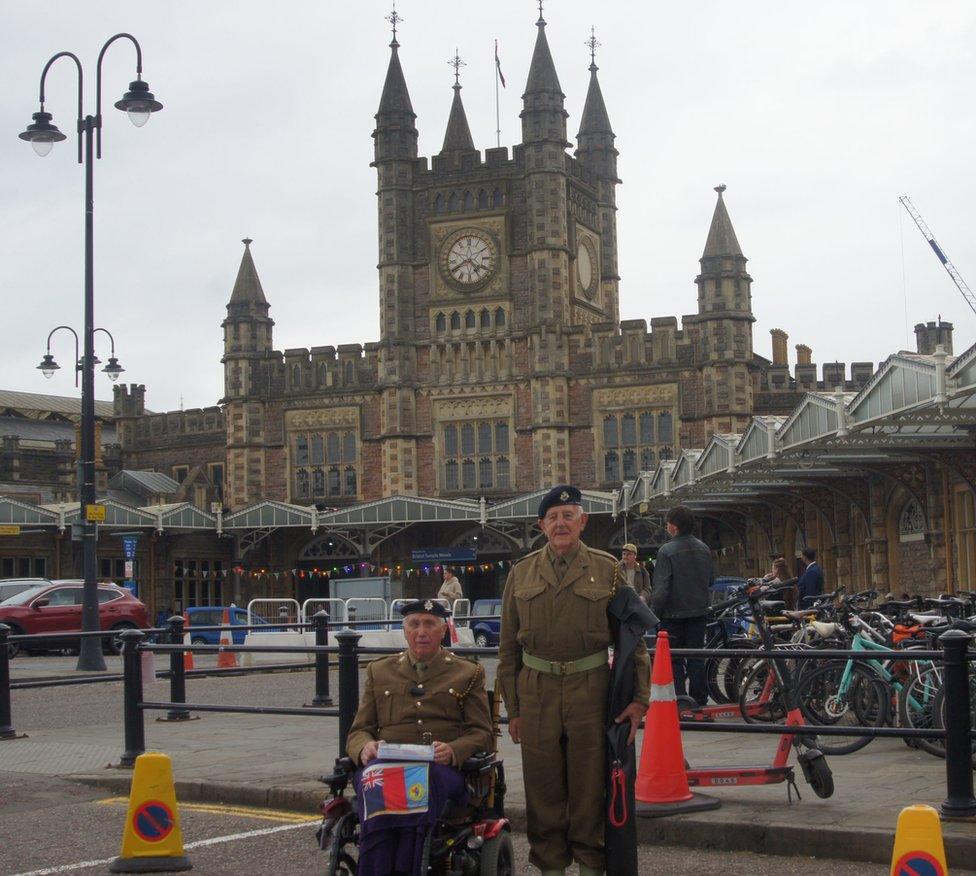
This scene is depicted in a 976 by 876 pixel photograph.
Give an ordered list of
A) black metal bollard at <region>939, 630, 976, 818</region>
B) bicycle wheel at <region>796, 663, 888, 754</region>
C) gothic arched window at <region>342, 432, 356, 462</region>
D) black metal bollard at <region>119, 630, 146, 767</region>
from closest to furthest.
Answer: black metal bollard at <region>939, 630, 976, 818</region> < bicycle wheel at <region>796, 663, 888, 754</region> < black metal bollard at <region>119, 630, 146, 767</region> < gothic arched window at <region>342, 432, 356, 462</region>

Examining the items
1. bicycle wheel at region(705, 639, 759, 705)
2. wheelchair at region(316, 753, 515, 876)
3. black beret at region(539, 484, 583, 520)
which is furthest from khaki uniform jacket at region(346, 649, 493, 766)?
bicycle wheel at region(705, 639, 759, 705)

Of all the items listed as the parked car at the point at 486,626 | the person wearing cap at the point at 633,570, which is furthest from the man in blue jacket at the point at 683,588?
the parked car at the point at 486,626

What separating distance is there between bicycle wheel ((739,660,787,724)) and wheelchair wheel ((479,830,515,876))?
363 centimetres

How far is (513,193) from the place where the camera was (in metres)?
52.2

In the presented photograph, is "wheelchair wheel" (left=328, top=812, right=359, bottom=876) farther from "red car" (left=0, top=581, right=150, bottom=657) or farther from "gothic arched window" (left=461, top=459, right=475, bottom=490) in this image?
"gothic arched window" (left=461, top=459, right=475, bottom=490)

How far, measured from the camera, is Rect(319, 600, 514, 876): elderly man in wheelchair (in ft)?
18.4

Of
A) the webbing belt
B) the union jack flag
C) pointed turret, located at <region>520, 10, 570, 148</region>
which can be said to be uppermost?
pointed turret, located at <region>520, 10, 570, 148</region>

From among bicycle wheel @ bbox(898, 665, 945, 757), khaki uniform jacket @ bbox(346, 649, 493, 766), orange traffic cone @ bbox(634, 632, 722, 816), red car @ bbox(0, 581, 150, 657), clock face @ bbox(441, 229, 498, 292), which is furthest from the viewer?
clock face @ bbox(441, 229, 498, 292)

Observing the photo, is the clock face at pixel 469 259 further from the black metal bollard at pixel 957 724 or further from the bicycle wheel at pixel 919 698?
the black metal bollard at pixel 957 724

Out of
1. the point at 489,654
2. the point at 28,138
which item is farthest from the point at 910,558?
the point at 489,654

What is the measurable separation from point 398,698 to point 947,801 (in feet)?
9.44

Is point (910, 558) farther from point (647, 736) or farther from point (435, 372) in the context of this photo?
point (435, 372)

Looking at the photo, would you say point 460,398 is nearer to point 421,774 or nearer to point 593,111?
point 593,111

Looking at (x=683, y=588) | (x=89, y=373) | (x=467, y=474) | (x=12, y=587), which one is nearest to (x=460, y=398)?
(x=467, y=474)
